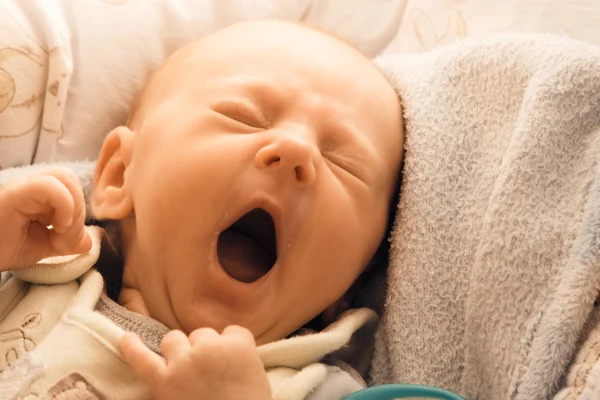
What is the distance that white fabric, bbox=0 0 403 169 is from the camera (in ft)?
3.68

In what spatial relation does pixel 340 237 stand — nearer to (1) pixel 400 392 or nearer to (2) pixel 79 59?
(1) pixel 400 392

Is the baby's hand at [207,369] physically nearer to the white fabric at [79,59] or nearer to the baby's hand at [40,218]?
the baby's hand at [40,218]

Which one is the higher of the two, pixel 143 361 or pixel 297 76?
pixel 297 76

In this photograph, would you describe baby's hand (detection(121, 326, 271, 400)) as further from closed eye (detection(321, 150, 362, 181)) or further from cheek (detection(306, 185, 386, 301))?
closed eye (detection(321, 150, 362, 181))

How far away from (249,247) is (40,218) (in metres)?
0.26

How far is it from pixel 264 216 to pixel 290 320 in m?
0.14

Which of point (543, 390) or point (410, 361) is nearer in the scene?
point (543, 390)

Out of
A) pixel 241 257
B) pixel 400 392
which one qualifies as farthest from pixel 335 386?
pixel 241 257

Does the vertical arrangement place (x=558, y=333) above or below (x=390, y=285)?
above

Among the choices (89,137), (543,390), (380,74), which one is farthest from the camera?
(89,137)

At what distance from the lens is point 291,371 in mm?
885

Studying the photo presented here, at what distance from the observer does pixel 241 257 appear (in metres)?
0.94

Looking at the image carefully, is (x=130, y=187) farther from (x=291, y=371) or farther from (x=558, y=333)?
(x=558, y=333)

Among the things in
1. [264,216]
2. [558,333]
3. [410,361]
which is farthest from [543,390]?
[264,216]
